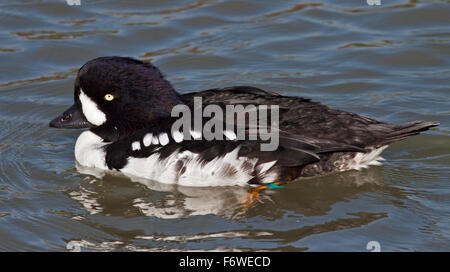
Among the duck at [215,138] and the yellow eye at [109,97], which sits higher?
the yellow eye at [109,97]

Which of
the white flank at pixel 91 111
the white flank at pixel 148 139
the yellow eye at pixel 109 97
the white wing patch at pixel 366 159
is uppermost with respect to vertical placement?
the yellow eye at pixel 109 97

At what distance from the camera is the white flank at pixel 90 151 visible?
8.06 metres

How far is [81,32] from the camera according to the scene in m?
11.4

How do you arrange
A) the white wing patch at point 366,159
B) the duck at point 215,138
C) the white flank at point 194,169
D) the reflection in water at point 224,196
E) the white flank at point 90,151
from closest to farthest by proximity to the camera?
the reflection in water at point 224,196, the duck at point 215,138, the white flank at point 194,169, the white wing patch at point 366,159, the white flank at point 90,151

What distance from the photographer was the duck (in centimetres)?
736

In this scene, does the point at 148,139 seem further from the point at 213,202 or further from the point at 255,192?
the point at 255,192

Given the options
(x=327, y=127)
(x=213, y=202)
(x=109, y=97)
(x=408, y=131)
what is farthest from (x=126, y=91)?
(x=408, y=131)

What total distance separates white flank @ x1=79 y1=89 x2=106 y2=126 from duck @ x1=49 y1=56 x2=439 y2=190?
1 centimetres

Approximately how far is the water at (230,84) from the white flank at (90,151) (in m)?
0.15

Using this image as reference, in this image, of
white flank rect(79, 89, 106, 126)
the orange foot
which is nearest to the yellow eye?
white flank rect(79, 89, 106, 126)

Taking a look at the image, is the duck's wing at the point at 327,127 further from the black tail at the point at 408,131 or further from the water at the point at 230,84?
the water at the point at 230,84

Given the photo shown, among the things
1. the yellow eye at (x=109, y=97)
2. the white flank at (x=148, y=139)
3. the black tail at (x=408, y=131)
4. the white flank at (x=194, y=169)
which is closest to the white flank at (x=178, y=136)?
the white flank at (x=194, y=169)

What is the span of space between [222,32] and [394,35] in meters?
2.39

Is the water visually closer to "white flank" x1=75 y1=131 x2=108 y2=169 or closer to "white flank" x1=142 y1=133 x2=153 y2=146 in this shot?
"white flank" x1=75 y1=131 x2=108 y2=169
